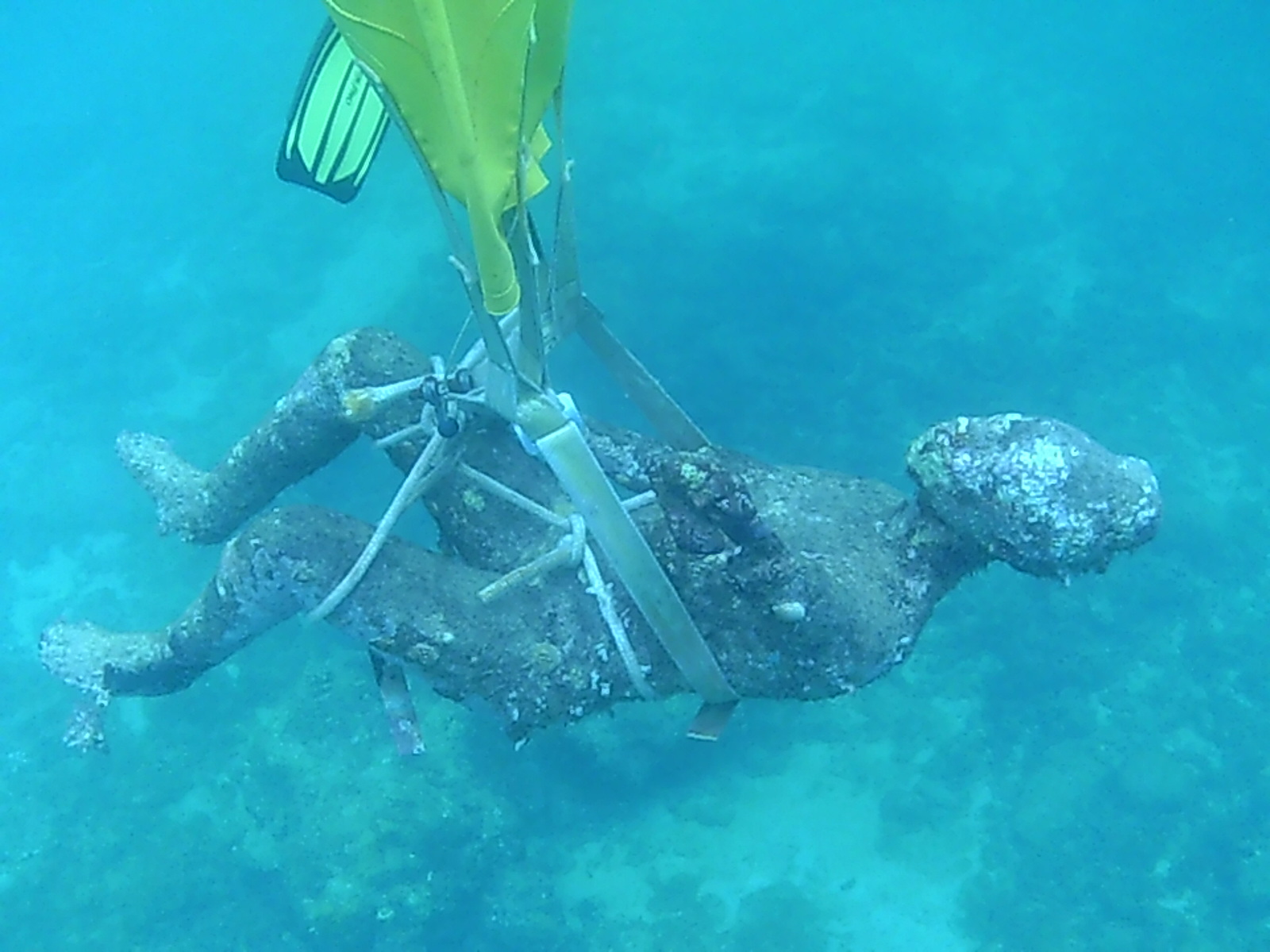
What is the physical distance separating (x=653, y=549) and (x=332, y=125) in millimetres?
2171

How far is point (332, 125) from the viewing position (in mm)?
3877

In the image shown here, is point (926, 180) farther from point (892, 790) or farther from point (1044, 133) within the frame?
point (892, 790)

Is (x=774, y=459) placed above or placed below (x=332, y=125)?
below

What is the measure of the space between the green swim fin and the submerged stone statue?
69 centimetres

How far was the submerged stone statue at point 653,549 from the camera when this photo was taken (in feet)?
9.64

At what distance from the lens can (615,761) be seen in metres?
4.77

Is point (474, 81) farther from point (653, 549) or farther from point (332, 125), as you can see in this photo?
point (332, 125)

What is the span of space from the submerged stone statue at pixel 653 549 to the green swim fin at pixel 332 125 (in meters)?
0.69

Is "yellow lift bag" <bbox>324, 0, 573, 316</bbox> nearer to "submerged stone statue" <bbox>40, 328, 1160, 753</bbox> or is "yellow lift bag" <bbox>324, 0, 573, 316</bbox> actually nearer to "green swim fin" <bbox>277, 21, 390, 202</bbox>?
"submerged stone statue" <bbox>40, 328, 1160, 753</bbox>

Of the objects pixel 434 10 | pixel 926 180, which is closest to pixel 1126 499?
pixel 434 10

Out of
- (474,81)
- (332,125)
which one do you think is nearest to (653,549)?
(474,81)

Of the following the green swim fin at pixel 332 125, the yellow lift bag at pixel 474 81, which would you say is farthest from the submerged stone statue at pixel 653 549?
the yellow lift bag at pixel 474 81

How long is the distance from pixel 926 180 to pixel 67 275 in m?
6.69

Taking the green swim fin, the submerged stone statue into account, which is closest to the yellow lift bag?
the submerged stone statue
